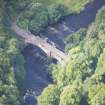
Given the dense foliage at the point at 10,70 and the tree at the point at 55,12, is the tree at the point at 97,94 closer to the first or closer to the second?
the dense foliage at the point at 10,70

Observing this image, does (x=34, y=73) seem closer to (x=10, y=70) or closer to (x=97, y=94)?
(x=10, y=70)

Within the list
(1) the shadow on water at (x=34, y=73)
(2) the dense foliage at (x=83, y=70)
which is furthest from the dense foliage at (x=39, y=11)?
(2) the dense foliage at (x=83, y=70)

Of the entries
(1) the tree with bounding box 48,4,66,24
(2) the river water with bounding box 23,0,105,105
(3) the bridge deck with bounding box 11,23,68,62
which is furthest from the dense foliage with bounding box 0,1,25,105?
(1) the tree with bounding box 48,4,66,24

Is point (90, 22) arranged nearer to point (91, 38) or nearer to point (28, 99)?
point (91, 38)

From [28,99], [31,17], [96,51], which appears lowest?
[28,99]

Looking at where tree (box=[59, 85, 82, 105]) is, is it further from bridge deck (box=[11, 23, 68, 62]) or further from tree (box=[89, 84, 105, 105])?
bridge deck (box=[11, 23, 68, 62])

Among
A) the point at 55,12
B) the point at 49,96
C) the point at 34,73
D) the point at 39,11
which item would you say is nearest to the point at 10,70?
the point at 34,73

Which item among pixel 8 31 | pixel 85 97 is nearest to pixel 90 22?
pixel 8 31
